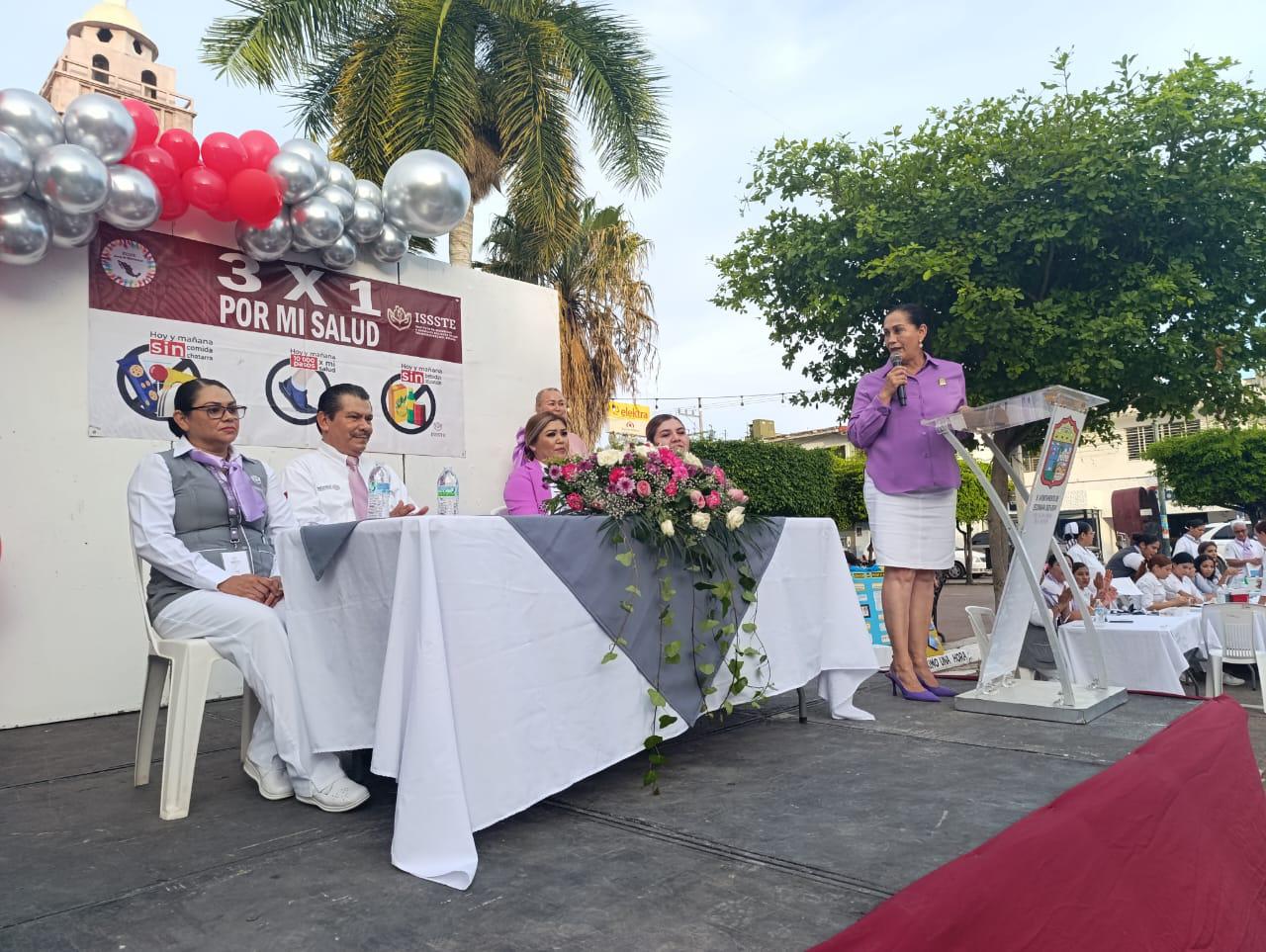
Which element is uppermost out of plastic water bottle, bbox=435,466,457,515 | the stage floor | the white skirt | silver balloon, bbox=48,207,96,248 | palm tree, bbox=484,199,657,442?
palm tree, bbox=484,199,657,442

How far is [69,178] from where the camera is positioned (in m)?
4.27

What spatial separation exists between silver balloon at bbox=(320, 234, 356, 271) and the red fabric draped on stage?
5452mm

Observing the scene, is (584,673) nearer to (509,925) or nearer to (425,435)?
(509,925)

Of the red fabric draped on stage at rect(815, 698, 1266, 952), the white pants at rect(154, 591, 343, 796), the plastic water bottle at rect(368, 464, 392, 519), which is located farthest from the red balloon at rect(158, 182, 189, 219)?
the red fabric draped on stage at rect(815, 698, 1266, 952)

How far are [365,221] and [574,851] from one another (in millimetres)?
4756

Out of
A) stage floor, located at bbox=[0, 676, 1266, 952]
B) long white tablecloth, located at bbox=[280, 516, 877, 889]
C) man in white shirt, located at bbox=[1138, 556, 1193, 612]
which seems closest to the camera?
stage floor, located at bbox=[0, 676, 1266, 952]

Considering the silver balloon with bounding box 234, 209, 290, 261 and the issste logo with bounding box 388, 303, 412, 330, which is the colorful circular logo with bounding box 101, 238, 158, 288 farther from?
the issste logo with bounding box 388, 303, 412, 330

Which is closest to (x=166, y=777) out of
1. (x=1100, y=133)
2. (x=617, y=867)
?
(x=617, y=867)

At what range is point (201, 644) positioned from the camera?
2807 millimetres

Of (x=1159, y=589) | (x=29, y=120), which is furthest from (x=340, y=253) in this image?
(x=1159, y=589)

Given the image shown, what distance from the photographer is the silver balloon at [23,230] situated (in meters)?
4.24

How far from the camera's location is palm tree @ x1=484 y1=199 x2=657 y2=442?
1598 cm

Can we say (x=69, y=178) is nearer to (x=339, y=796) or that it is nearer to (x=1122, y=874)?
(x=339, y=796)

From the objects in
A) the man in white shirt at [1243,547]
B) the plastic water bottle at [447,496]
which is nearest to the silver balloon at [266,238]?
the plastic water bottle at [447,496]
